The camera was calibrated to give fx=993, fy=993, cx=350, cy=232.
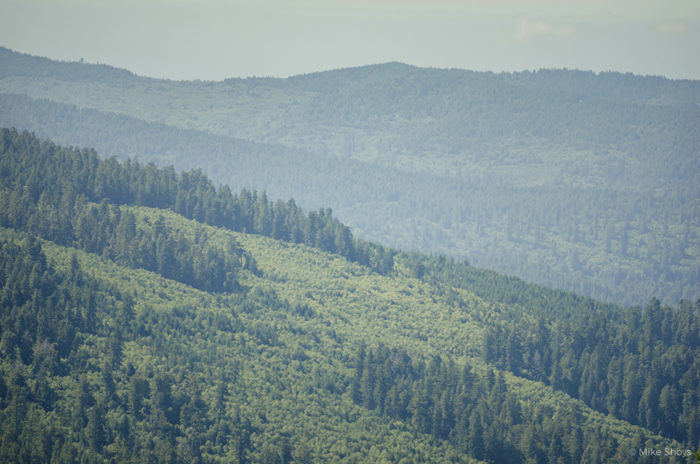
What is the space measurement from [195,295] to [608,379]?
64.9m

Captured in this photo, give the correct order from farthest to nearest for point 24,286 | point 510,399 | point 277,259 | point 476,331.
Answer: point 277,259 → point 476,331 → point 510,399 → point 24,286

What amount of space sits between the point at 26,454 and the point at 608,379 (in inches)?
3565

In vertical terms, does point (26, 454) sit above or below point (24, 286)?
below

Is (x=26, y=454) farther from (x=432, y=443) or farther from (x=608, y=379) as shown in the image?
(x=608, y=379)

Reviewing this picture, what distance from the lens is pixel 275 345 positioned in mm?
140625

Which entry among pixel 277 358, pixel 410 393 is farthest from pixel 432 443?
pixel 277 358

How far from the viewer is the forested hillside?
11475cm

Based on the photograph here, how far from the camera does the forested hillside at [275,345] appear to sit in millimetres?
114750

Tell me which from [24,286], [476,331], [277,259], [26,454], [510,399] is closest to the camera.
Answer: [26,454]

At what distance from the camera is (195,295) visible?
14862 cm

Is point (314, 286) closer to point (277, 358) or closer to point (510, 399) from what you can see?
point (277, 358)

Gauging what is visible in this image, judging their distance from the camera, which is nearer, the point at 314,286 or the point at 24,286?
the point at 24,286

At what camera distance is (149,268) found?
152875mm

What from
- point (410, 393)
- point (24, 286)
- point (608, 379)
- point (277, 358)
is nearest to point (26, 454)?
point (24, 286)
